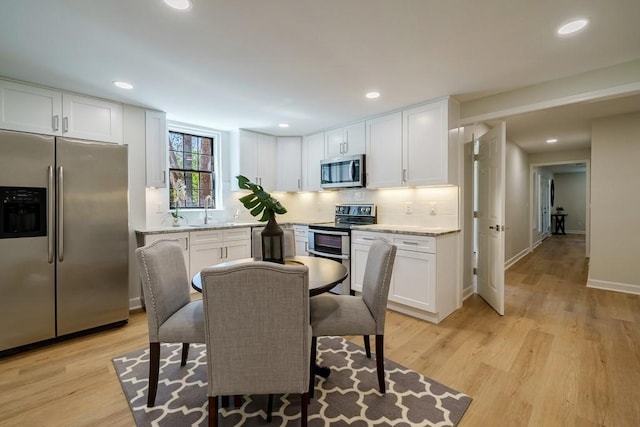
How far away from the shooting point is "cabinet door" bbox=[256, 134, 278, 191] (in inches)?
182

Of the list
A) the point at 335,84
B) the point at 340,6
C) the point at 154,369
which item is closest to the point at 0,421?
the point at 154,369

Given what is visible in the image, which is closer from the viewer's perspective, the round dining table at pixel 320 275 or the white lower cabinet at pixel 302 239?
the round dining table at pixel 320 275

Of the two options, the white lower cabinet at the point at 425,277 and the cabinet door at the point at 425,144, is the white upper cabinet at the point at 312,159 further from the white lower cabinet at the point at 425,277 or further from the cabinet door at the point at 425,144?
the white lower cabinet at the point at 425,277

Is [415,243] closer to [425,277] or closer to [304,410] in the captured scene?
[425,277]

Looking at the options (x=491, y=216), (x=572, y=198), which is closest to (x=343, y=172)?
(x=491, y=216)

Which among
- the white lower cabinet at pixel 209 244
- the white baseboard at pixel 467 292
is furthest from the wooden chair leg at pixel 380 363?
the white lower cabinet at pixel 209 244

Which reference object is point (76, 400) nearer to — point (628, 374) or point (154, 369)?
point (154, 369)

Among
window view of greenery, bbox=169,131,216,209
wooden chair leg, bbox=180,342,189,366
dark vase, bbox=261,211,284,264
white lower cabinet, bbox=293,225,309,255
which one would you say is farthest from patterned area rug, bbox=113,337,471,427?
window view of greenery, bbox=169,131,216,209

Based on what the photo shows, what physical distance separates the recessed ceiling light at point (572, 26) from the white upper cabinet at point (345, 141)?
87.7 inches

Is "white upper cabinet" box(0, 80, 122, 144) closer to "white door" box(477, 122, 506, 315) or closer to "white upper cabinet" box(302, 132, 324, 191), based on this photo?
"white upper cabinet" box(302, 132, 324, 191)

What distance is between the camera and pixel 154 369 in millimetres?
1729

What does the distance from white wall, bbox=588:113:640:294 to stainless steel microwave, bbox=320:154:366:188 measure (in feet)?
11.2

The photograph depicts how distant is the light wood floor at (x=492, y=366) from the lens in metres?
1.67

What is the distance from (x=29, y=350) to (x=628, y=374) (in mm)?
4804
